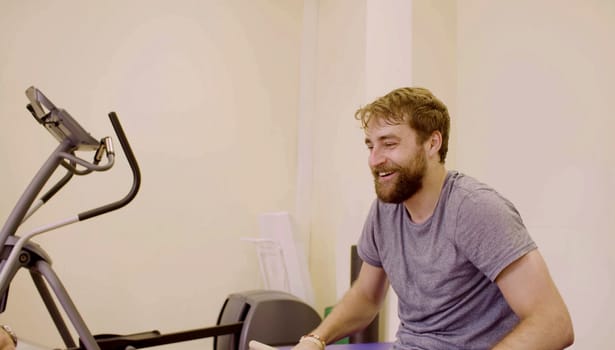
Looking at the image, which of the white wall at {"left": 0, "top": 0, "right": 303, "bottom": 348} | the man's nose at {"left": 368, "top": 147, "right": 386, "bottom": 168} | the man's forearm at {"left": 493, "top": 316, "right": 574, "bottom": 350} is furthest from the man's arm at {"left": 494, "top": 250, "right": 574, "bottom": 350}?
the white wall at {"left": 0, "top": 0, "right": 303, "bottom": 348}

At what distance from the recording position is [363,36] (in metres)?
3.06

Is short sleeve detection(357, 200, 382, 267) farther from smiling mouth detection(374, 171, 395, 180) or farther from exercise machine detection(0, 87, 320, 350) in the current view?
exercise machine detection(0, 87, 320, 350)

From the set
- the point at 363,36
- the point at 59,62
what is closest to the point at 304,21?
the point at 363,36

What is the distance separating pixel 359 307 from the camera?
178 cm

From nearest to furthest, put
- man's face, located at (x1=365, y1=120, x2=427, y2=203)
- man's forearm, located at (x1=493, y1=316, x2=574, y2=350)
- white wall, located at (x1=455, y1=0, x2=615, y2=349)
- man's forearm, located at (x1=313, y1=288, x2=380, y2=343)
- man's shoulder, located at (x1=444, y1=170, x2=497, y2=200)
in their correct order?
man's forearm, located at (x1=493, y1=316, x2=574, y2=350) → man's shoulder, located at (x1=444, y1=170, x2=497, y2=200) → man's face, located at (x1=365, y1=120, x2=427, y2=203) → man's forearm, located at (x1=313, y1=288, x2=380, y2=343) → white wall, located at (x1=455, y1=0, x2=615, y2=349)

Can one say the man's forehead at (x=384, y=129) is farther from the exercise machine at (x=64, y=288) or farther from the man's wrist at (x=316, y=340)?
Result: the exercise machine at (x=64, y=288)

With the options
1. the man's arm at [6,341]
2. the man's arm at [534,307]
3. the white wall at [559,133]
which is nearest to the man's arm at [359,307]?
the man's arm at [534,307]

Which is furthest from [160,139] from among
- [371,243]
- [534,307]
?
[534,307]

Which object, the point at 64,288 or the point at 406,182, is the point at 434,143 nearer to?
the point at 406,182

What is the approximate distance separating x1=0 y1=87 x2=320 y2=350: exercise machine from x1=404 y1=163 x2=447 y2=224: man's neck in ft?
2.93

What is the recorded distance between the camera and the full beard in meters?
1.54

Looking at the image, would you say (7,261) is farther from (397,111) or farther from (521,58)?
(521,58)

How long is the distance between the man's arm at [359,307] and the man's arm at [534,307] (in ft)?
1.76

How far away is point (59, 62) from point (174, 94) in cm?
66
